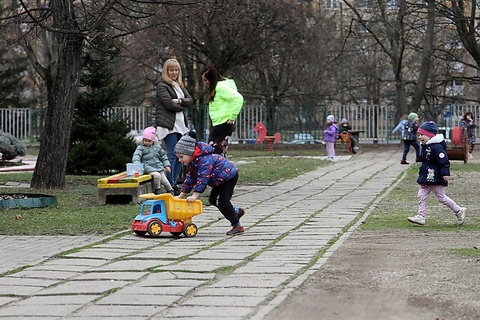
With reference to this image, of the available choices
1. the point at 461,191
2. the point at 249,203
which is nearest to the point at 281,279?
the point at 249,203

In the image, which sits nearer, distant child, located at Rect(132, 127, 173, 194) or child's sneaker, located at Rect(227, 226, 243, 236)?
child's sneaker, located at Rect(227, 226, 243, 236)

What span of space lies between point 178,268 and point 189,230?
230 centimetres

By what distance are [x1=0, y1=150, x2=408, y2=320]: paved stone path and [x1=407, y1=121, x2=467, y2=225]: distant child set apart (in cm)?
86

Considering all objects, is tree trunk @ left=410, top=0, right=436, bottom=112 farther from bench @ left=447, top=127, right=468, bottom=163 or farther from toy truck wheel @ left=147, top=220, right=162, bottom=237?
toy truck wheel @ left=147, top=220, right=162, bottom=237

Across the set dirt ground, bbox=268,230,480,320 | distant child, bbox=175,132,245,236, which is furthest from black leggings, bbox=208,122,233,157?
dirt ground, bbox=268,230,480,320

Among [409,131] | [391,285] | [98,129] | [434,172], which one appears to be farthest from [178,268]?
[409,131]

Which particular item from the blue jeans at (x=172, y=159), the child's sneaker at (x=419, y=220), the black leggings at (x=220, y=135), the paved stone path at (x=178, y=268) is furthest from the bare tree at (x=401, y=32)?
the paved stone path at (x=178, y=268)

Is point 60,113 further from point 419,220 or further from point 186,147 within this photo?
point 419,220

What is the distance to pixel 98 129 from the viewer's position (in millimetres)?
20203

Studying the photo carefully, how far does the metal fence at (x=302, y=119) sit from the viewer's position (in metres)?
37.1

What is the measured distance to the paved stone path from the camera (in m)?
6.30

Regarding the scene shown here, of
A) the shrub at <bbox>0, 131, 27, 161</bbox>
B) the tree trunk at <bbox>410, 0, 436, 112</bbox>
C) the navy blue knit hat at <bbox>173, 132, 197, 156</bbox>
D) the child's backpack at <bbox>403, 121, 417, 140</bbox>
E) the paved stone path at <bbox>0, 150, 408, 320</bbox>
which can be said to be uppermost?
the tree trunk at <bbox>410, 0, 436, 112</bbox>

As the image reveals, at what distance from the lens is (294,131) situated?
37.6m

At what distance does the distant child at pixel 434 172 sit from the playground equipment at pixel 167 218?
8.91 feet
